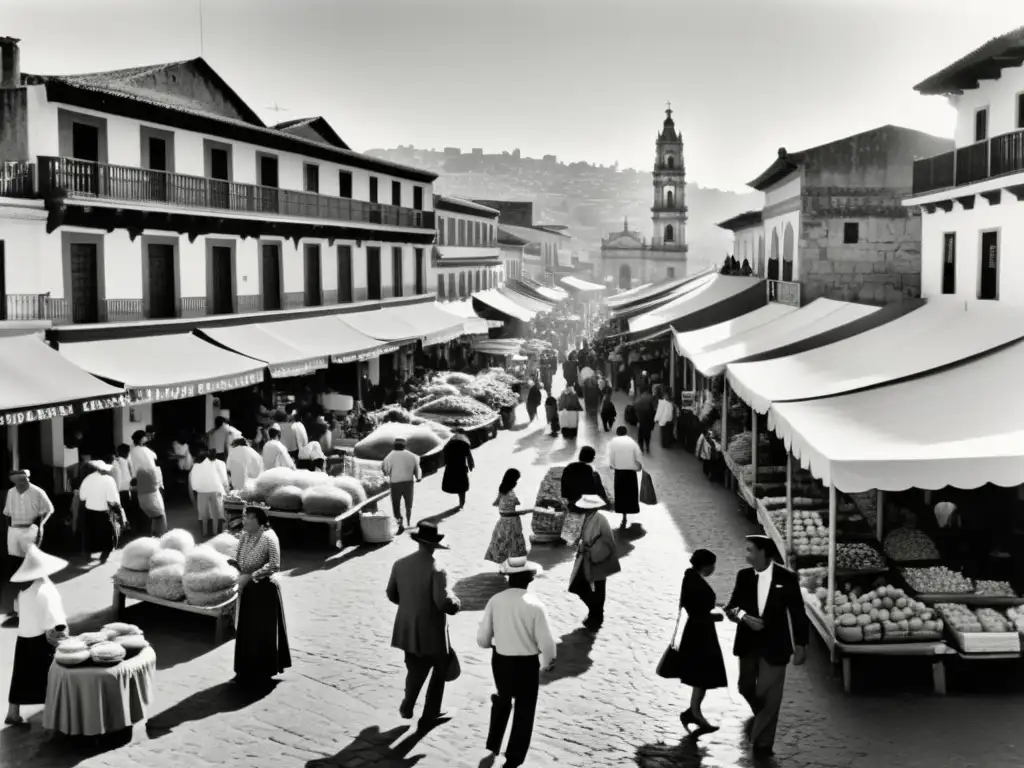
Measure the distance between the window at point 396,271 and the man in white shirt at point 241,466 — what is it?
66.1ft

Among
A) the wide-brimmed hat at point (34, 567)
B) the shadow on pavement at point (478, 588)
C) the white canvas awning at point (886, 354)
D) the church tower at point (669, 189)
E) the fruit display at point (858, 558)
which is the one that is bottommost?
the shadow on pavement at point (478, 588)

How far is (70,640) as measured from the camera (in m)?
8.83

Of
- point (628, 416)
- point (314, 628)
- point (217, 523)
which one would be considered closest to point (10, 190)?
point (217, 523)

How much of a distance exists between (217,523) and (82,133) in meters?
8.43

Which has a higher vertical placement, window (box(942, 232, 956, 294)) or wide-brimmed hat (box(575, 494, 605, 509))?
window (box(942, 232, 956, 294))

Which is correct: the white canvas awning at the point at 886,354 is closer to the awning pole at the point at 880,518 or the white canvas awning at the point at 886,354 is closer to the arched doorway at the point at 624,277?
the awning pole at the point at 880,518

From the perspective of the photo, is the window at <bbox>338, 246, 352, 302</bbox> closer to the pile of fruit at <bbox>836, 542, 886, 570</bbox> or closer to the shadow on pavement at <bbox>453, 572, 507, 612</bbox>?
the shadow on pavement at <bbox>453, 572, 507, 612</bbox>

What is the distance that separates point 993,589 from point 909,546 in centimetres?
164

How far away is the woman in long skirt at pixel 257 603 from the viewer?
984 cm

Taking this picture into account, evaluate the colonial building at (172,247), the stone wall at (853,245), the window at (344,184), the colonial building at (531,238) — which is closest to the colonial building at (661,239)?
the colonial building at (531,238)

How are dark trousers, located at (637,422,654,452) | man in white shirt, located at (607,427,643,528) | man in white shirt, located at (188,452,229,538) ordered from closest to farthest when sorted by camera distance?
man in white shirt, located at (188,452,229,538) → man in white shirt, located at (607,427,643,528) → dark trousers, located at (637,422,654,452)

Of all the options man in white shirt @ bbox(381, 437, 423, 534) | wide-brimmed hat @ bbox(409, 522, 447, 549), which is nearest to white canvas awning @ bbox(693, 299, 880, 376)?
man in white shirt @ bbox(381, 437, 423, 534)

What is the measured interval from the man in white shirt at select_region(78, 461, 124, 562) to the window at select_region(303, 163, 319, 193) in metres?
16.5

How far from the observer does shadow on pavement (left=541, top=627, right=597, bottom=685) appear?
10.5 metres
